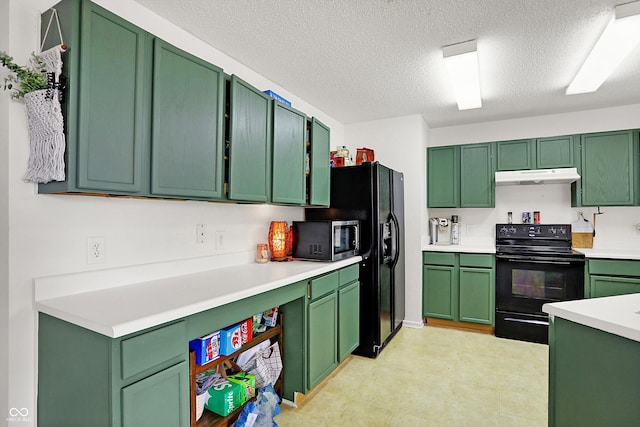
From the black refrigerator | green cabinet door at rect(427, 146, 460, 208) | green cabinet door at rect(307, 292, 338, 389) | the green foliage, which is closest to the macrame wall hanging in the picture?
the green foliage

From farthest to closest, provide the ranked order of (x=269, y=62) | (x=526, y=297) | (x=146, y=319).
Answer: (x=526, y=297) < (x=269, y=62) < (x=146, y=319)

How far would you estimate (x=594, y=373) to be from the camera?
1227 mm

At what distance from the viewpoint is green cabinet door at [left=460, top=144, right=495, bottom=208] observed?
3.81 metres

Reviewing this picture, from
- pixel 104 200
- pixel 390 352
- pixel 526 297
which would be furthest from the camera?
pixel 526 297

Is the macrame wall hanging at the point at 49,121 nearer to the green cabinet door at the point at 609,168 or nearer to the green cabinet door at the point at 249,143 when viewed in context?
the green cabinet door at the point at 249,143

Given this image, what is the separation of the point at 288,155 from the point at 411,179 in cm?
193

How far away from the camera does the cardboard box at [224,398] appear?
182 cm

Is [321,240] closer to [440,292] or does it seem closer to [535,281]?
[440,292]

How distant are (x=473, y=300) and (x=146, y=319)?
Answer: 3.45 metres

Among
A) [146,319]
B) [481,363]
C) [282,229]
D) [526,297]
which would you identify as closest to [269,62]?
[282,229]

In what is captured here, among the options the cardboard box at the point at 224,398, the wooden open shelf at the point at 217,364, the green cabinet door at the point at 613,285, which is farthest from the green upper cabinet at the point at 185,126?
the green cabinet door at the point at 613,285

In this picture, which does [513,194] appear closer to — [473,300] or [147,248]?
[473,300]

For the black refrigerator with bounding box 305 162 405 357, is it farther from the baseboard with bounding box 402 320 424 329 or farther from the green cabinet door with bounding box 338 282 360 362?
the baseboard with bounding box 402 320 424 329

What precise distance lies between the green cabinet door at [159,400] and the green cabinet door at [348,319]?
1.41 metres
